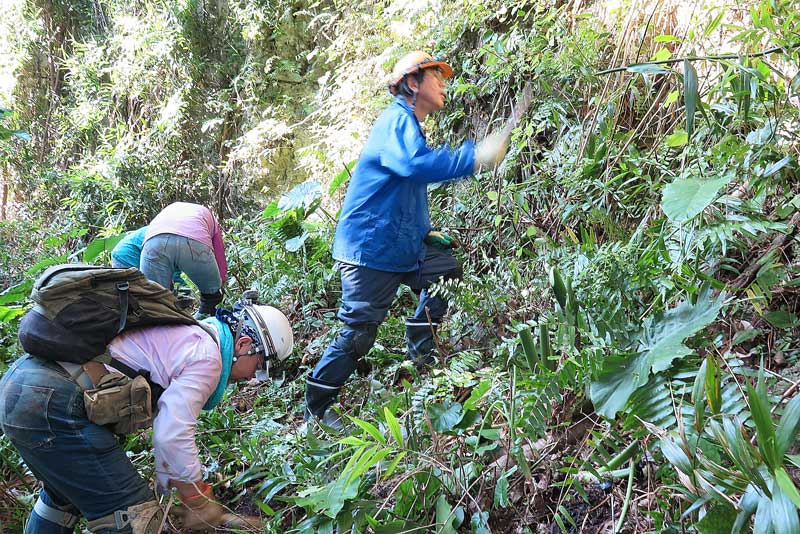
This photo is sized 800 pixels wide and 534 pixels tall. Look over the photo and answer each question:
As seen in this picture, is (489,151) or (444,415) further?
(489,151)

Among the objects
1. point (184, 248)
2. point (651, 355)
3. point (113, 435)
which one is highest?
point (651, 355)

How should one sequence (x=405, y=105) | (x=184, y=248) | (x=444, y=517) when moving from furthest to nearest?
(x=184, y=248)
(x=405, y=105)
(x=444, y=517)

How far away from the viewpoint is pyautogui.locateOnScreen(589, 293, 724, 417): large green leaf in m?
1.88

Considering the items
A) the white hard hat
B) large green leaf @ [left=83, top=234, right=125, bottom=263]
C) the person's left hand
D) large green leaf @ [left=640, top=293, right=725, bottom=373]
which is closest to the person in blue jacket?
the person's left hand

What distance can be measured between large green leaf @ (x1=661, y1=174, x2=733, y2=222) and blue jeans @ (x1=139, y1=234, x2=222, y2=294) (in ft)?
11.7

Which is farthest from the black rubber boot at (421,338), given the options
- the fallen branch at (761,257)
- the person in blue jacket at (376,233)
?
the fallen branch at (761,257)

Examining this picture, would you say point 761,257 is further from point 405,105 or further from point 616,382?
point 405,105

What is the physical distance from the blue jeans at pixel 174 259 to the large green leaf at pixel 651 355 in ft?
11.5

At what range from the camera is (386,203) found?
347 cm

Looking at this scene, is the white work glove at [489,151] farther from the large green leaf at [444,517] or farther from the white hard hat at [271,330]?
the large green leaf at [444,517]

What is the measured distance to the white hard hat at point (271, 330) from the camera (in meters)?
2.88

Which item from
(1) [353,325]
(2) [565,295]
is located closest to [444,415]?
(2) [565,295]

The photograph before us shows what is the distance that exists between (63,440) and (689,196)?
2.49m

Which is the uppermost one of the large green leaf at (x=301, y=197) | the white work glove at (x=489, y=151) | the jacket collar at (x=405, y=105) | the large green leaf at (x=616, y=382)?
the jacket collar at (x=405, y=105)
